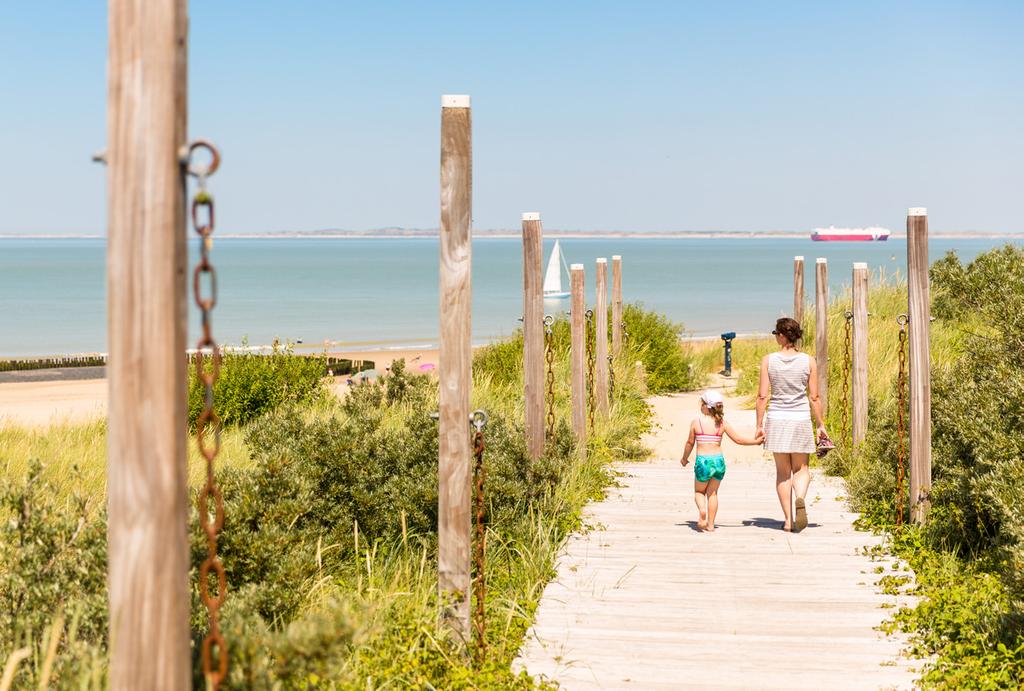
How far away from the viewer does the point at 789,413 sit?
823 centimetres

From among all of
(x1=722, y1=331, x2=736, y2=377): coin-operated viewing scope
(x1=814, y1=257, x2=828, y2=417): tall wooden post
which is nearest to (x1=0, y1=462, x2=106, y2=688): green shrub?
(x1=814, y1=257, x2=828, y2=417): tall wooden post

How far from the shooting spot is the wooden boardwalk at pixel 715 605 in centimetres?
537

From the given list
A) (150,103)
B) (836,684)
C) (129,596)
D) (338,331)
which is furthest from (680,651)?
(338,331)

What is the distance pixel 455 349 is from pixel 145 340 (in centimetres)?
261

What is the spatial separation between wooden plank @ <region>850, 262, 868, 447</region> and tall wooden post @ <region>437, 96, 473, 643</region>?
23.6 ft

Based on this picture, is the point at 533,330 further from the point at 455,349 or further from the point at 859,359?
the point at 859,359

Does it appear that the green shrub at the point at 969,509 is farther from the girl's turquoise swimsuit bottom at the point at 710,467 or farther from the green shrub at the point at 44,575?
the green shrub at the point at 44,575

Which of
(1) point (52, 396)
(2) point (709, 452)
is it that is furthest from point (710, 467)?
(1) point (52, 396)

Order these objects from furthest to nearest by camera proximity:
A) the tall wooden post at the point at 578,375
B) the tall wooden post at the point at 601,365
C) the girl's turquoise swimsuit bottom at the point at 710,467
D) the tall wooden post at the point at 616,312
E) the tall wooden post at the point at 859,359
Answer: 1. the tall wooden post at the point at 616,312
2. the tall wooden post at the point at 601,365
3. the tall wooden post at the point at 859,359
4. the tall wooden post at the point at 578,375
5. the girl's turquoise swimsuit bottom at the point at 710,467

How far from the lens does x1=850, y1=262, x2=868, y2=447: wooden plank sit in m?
11.5

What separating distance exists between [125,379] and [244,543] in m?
2.96

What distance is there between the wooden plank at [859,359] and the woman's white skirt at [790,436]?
3436mm

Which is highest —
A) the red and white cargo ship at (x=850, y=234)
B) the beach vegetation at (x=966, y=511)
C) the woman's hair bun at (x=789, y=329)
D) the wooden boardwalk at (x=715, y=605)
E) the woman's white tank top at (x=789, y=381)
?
the red and white cargo ship at (x=850, y=234)

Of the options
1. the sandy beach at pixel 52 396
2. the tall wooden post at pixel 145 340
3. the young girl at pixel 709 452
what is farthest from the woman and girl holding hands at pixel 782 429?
the sandy beach at pixel 52 396
